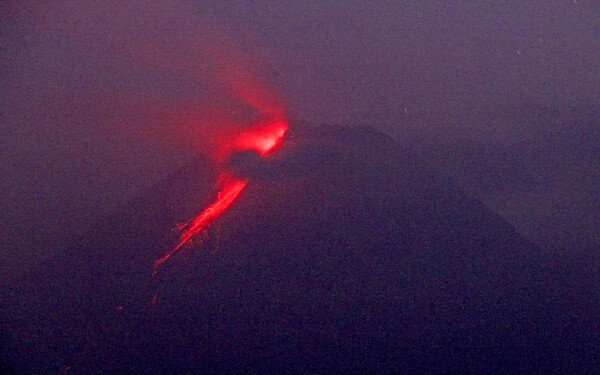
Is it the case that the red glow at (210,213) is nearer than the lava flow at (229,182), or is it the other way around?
the red glow at (210,213)

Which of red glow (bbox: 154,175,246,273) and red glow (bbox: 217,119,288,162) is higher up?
red glow (bbox: 217,119,288,162)

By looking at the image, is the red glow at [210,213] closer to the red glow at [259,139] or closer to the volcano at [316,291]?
the volcano at [316,291]

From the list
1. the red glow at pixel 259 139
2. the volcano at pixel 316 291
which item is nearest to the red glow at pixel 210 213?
the volcano at pixel 316 291

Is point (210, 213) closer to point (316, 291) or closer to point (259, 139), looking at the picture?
point (316, 291)

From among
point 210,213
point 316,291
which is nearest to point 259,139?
point 210,213

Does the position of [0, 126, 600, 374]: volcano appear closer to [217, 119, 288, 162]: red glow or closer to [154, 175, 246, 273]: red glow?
[154, 175, 246, 273]: red glow

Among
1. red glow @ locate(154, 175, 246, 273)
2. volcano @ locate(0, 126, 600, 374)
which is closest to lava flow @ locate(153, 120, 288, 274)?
red glow @ locate(154, 175, 246, 273)
